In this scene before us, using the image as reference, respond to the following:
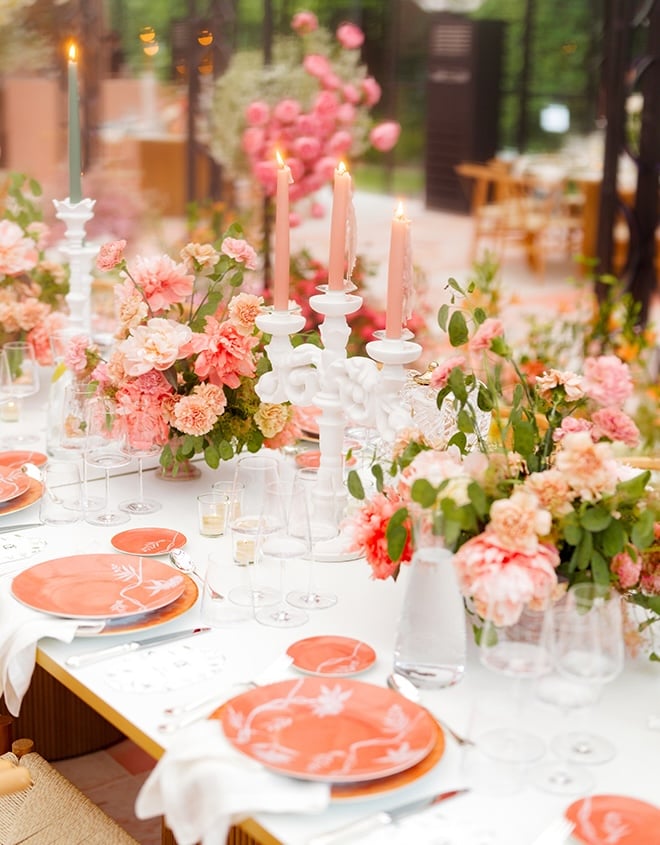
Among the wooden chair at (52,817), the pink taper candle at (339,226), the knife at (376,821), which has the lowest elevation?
the wooden chair at (52,817)

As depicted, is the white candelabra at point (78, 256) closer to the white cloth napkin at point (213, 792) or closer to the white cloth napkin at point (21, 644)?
the white cloth napkin at point (21, 644)

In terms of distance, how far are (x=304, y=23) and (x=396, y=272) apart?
340 cm

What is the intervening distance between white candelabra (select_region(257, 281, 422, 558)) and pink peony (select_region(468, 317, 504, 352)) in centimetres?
26

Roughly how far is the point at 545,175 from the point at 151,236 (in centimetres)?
185

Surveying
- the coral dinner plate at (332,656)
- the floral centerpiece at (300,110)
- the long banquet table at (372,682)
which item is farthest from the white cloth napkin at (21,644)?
the floral centerpiece at (300,110)

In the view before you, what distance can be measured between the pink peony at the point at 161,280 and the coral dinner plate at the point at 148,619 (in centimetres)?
60

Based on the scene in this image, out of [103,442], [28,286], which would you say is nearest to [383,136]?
[28,286]

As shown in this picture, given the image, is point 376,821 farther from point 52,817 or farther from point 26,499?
point 26,499

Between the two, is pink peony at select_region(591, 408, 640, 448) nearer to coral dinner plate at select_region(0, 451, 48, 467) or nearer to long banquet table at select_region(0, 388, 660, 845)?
long banquet table at select_region(0, 388, 660, 845)

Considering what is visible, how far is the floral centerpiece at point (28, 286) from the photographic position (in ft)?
9.39

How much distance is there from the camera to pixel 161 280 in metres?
2.21

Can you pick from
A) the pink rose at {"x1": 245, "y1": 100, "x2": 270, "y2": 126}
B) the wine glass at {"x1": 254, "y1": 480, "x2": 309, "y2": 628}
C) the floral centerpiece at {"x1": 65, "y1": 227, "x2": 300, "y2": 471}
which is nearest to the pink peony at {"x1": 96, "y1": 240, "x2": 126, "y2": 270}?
the floral centerpiece at {"x1": 65, "y1": 227, "x2": 300, "y2": 471}

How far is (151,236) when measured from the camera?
18.7 ft

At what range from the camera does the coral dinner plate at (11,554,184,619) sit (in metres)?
1.76
